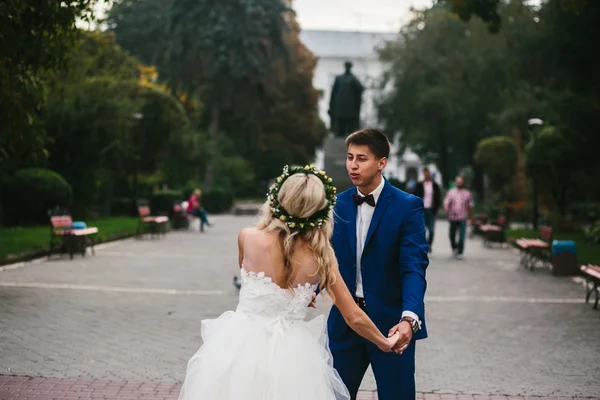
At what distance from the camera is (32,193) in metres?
28.7

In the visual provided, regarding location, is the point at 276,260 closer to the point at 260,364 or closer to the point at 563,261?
the point at 260,364

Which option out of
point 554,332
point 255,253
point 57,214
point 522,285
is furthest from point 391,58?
point 255,253

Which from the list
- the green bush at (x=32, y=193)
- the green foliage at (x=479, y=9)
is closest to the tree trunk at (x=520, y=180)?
the green bush at (x=32, y=193)

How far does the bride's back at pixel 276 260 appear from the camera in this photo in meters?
4.10

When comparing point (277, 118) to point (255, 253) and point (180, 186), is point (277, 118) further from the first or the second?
point (255, 253)

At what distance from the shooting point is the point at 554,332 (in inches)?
413

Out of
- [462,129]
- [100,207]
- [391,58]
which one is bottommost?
[100,207]

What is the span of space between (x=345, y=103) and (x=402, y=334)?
20400mm

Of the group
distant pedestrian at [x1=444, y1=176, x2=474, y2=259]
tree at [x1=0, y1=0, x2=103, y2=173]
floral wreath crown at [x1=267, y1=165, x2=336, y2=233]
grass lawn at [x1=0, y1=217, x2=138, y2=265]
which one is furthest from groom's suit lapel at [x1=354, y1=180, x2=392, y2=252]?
distant pedestrian at [x1=444, y1=176, x2=474, y2=259]

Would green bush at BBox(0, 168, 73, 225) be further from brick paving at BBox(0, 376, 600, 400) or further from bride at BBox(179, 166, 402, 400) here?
bride at BBox(179, 166, 402, 400)

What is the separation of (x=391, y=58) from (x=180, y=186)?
51.8 ft

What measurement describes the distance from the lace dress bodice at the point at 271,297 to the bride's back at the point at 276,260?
0.06 ft

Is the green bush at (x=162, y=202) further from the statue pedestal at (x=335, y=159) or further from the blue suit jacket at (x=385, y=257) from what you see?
the blue suit jacket at (x=385, y=257)

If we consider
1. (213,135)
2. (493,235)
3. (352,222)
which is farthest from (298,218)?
(213,135)
